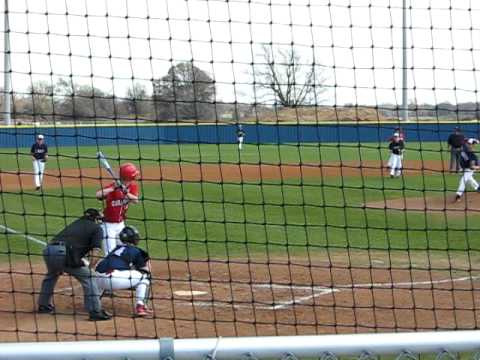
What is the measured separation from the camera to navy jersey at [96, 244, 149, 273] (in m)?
8.99

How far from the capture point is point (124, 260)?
356 inches

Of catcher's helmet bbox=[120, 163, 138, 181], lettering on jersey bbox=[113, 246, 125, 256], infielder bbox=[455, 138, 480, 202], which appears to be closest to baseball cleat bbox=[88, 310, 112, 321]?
lettering on jersey bbox=[113, 246, 125, 256]

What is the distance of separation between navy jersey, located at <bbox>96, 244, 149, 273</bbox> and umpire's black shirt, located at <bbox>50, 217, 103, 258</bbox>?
0.36 meters

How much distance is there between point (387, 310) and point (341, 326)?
92 cm

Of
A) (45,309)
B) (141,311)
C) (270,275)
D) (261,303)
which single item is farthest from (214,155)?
(141,311)

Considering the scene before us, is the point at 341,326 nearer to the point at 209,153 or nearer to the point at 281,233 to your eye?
the point at 281,233

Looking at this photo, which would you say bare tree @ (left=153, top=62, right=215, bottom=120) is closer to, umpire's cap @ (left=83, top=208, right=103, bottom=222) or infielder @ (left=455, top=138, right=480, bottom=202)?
umpire's cap @ (left=83, top=208, right=103, bottom=222)

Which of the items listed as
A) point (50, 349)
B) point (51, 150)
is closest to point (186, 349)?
point (50, 349)

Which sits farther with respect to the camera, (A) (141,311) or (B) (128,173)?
(B) (128,173)

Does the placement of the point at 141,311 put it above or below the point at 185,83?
below

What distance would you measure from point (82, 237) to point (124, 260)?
2.05ft

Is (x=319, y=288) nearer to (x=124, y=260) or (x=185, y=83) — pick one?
(x=124, y=260)

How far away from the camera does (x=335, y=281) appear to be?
417 inches

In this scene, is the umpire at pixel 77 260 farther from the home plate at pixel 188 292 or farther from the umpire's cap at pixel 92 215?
the home plate at pixel 188 292
